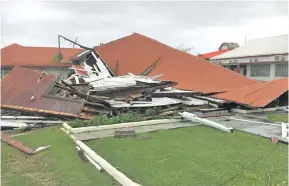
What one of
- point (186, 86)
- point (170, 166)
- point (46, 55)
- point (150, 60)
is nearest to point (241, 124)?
point (170, 166)

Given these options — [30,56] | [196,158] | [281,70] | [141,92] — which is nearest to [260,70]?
[281,70]

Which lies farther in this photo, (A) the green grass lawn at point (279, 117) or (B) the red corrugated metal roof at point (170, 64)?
(B) the red corrugated metal roof at point (170, 64)

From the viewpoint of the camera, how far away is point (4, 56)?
28.6 metres

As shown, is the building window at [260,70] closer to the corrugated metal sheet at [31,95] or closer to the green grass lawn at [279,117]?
the green grass lawn at [279,117]

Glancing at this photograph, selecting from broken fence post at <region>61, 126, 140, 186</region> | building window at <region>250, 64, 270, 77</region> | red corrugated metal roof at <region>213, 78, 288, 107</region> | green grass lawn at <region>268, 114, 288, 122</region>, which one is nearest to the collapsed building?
red corrugated metal roof at <region>213, 78, 288, 107</region>

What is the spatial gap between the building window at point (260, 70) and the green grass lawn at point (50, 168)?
16.1 meters

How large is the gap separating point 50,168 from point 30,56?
2750cm

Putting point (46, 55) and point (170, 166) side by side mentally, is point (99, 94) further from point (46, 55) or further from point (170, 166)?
point (46, 55)

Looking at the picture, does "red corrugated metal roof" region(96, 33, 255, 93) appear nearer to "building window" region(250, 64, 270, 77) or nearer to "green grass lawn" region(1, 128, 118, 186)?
"building window" region(250, 64, 270, 77)

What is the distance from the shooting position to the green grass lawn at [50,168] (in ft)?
13.6

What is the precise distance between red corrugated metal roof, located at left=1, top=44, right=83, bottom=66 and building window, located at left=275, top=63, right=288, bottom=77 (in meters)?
19.1

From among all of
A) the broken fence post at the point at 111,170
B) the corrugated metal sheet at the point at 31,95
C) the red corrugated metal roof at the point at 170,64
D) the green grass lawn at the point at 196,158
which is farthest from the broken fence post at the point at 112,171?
the red corrugated metal roof at the point at 170,64

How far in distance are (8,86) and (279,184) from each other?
904cm

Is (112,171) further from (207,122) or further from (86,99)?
(86,99)
